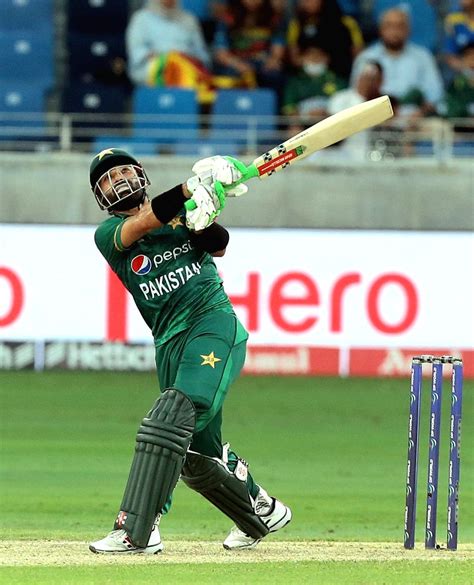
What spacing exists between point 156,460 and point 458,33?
43.3ft

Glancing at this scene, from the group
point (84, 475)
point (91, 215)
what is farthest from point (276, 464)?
point (91, 215)

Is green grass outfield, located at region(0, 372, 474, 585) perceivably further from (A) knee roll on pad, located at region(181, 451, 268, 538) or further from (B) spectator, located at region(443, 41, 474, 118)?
(B) spectator, located at region(443, 41, 474, 118)

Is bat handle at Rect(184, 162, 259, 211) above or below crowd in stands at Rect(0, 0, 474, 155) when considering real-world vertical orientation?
below

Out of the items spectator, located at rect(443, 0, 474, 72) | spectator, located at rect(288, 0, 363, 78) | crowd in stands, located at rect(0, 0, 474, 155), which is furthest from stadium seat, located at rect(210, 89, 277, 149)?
spectator, located at rect(443, 0, 474, 72)

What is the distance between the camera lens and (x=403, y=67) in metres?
17.2

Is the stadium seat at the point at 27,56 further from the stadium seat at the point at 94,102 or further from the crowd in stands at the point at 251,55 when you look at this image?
the stadium seat at the point at 94,102

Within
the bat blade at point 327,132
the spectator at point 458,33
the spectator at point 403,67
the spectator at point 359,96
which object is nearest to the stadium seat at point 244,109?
the spectator at point 359,96

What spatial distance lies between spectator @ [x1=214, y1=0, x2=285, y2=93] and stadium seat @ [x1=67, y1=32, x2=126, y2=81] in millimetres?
1215

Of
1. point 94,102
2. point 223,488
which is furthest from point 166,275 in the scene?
point 94,102

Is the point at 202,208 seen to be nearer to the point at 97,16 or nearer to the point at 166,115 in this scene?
the point at 166,115

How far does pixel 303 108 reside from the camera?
55.6 ft

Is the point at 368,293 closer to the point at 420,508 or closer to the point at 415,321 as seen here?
the point at 415,321

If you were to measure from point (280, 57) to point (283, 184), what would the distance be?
1867mm

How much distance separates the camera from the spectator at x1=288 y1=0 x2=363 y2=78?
17.4 metres
